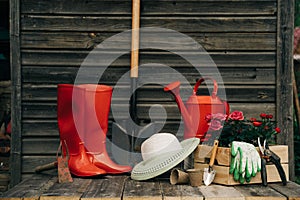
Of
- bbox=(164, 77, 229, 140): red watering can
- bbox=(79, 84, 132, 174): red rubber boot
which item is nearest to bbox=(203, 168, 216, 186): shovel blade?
bbox=(164, 77, 229, 140): red watering can

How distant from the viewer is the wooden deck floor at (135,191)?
7.39 ft

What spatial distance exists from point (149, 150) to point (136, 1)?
1.23m

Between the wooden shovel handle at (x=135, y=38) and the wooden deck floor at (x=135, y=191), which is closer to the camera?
the wooden deck floor at (x=135, y=191)

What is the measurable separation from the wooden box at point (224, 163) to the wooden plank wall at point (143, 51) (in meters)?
0.93

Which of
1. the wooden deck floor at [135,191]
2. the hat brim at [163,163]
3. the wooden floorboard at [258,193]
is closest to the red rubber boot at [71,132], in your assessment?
the wooden deck floor at [135,191]

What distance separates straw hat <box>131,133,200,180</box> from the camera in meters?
2.58

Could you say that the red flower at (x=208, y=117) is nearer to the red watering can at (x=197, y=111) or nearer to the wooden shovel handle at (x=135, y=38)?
the red watering can at (x=197, y=111)

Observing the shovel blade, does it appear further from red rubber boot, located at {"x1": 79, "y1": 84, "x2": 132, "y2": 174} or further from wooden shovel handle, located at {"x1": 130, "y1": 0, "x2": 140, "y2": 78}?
wooden shovel handle, located at {"x1": 130, "y1": 0, "x2": 140, "y2": 78}

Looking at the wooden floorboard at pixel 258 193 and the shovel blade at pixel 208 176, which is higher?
the shovel blade at pixel 208 176

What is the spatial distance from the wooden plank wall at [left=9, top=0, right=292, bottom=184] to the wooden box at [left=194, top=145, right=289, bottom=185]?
Answer: 93 cm

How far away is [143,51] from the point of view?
3.62 m

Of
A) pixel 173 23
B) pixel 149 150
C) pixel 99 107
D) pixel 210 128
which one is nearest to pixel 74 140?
pixel 99 107

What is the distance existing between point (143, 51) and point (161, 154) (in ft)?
3.59

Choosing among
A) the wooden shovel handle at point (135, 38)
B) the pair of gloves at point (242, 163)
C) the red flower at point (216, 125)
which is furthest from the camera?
the wooden shovel handle at point (135, 38)
